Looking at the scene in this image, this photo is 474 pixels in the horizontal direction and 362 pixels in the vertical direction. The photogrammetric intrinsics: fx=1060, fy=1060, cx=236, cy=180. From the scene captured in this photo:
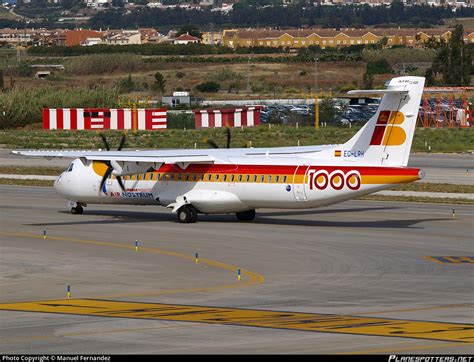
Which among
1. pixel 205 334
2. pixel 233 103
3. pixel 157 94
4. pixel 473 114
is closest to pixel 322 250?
pixel 205 334

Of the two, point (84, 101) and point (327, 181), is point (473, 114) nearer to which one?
point (84, 101)

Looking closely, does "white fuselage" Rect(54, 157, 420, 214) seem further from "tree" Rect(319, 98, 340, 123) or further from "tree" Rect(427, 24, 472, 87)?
"tree" Rect(427, 24, 472, 87)

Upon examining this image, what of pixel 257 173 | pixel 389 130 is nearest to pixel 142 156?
pixel 257 173

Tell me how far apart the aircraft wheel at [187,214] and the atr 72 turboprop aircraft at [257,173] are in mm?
41

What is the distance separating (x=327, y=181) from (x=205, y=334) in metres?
18.3

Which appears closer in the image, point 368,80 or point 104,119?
point 104,119

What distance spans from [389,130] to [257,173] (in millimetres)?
5566

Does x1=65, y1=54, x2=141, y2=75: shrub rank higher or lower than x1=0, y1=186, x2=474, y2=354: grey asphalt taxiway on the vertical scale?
lower

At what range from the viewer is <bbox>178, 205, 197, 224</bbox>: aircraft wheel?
43594mm

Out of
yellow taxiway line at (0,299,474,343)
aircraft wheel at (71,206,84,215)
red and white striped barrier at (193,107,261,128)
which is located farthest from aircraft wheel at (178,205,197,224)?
red and white striped barrier at (193,107,261,128)

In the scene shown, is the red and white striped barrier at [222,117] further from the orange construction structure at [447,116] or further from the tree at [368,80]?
the tree at [368,80]

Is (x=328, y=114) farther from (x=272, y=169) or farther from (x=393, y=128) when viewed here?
(x=393, y=128)

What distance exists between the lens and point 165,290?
29172 millimetres

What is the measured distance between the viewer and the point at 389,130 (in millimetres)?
39688
